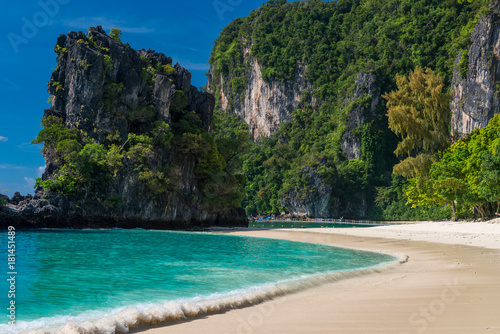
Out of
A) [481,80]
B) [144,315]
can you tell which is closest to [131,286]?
[144,315]

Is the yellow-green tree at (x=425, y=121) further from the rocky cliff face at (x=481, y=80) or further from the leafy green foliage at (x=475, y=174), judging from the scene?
the leafy green foliage at (x=475, y=174)

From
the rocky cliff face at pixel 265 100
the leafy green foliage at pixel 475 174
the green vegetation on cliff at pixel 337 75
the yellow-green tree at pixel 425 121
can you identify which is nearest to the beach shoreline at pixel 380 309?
the leafy green foliage at pixel 475 174

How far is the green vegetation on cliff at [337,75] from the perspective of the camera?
75.0m

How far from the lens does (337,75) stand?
96.4 meters

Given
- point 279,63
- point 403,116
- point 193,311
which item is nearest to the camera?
point 193,311

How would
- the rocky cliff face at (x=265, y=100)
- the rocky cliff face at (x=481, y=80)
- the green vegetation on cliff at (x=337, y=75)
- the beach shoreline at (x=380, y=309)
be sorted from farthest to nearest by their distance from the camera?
the rocky cliff face at (x=265, y=100) → the green vegetation on cliff at (x=337, y=75) → the rocky cliff face at (x=481, y=80) → the beach shoreline at (x=380, y=309)

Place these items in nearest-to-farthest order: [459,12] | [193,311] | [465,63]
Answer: [193,311] < [465,63] < [459,12]

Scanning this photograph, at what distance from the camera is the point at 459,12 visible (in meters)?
74.2

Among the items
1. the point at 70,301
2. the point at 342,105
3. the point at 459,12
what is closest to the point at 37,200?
Answer: the point at 70,301

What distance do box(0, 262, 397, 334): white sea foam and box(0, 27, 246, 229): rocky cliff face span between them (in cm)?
2971

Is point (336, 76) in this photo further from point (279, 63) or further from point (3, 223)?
point (3, 223)

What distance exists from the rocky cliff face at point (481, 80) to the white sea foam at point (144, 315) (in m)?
46.3

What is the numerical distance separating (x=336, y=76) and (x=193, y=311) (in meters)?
97.3

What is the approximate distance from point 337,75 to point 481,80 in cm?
4980
